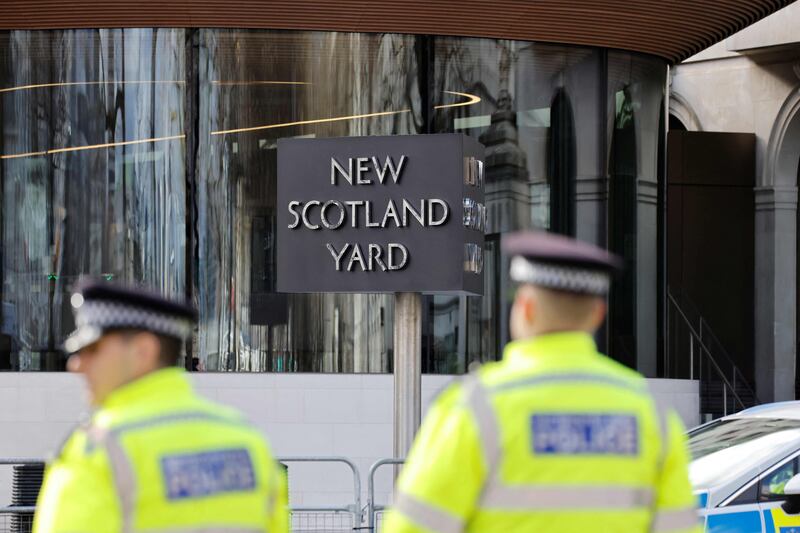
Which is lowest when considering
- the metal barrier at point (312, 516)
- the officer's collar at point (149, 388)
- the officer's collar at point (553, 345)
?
the metal barrier at point (312, 516)

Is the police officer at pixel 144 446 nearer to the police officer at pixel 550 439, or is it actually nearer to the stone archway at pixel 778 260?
the police officer at pixel 550 439

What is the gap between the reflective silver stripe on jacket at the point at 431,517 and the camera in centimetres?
358

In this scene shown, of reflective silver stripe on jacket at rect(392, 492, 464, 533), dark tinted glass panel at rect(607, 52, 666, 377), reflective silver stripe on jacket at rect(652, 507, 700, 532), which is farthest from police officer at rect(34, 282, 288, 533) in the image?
dark tinted glass panel at rect(607, 52, 666, 377)

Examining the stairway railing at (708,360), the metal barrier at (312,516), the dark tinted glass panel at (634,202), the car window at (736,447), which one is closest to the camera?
the car window at (736,447)

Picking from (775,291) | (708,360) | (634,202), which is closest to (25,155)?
(634,202)

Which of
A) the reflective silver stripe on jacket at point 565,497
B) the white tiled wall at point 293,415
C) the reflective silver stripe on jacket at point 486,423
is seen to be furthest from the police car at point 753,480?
the white tiled wall at point 293,415

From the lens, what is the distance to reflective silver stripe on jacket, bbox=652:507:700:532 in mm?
3805

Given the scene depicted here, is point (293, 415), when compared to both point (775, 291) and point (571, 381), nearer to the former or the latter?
point (775, 291)

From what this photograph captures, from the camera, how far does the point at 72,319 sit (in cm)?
1625

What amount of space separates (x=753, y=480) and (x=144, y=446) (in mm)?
5894

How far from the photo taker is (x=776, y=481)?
8.84 m

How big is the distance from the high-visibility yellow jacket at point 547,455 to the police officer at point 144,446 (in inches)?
15.5

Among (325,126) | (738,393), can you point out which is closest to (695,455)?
(325,126)

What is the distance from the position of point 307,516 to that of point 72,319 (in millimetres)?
5026
